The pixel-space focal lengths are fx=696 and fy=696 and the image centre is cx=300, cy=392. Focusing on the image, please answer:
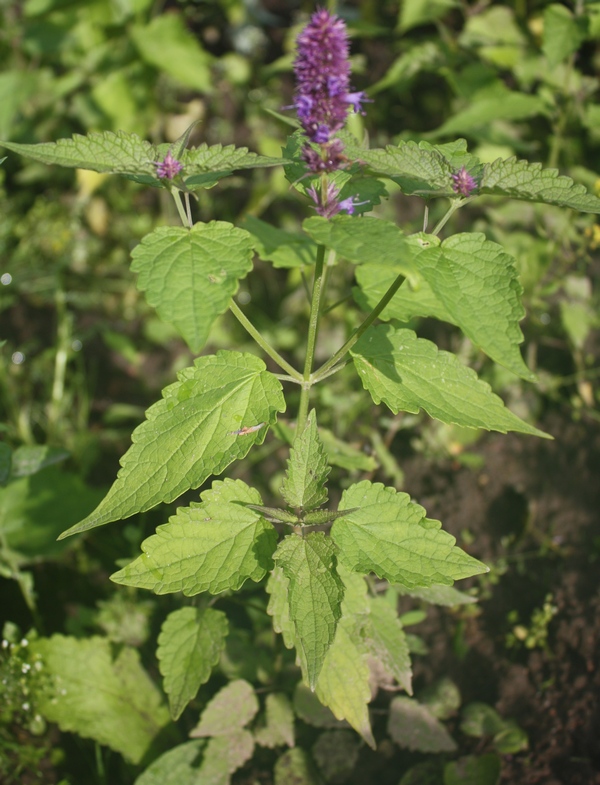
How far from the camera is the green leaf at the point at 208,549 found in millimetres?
1426

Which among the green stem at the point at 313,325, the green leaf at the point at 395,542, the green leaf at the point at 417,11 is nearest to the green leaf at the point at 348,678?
the green leaf at the point at 395,542

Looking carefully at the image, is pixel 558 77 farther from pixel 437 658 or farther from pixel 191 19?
pixel 437 658

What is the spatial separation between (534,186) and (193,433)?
2.68 ft

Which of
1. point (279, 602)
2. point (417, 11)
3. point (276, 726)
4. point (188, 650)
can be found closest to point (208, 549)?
point (279, 602)

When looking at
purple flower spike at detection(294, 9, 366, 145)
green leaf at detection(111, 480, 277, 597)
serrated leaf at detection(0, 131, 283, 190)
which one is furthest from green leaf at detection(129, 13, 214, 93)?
green leaf at detection(111, 480, 277, 597)

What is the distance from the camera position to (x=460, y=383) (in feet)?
5.24

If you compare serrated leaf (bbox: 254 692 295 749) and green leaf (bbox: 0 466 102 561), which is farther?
green leaf (bbox: 0 466 102 561)

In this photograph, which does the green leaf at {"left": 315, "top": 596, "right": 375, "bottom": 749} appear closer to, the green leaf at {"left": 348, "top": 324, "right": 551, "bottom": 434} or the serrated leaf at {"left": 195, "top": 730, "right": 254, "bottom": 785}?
the serrated leaf at {"left": 195, "top": 730, "right": 254, "bottom": 785}

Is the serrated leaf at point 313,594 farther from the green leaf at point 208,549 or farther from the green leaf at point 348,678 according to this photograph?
the green leaf at point 348,678

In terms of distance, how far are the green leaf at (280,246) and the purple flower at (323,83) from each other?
1.67 feet

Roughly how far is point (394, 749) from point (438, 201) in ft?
7.80

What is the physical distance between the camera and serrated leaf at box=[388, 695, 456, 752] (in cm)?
194

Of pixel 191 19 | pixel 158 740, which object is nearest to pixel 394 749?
pixel 158 740

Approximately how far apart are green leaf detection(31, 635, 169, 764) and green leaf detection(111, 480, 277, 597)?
86 cm
